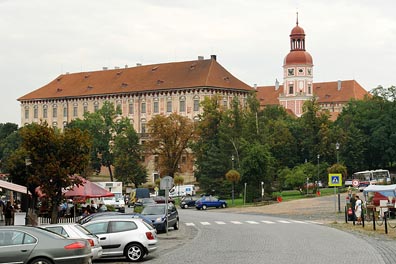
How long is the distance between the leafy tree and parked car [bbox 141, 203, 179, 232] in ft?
270

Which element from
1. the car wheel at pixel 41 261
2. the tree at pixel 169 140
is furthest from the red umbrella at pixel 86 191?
the tree at pixel 169 140

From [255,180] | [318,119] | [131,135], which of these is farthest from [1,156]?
[255,180]

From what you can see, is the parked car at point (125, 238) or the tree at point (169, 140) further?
the tree at point (169, 140)

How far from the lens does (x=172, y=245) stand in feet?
108

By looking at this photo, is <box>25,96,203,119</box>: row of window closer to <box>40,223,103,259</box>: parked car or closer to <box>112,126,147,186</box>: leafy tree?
<box>112,126,147,186</box>: leafy tree

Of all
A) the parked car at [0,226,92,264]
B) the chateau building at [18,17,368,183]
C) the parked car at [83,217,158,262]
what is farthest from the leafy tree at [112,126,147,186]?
the parked car at [0,226,92,264]

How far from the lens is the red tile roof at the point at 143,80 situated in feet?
529

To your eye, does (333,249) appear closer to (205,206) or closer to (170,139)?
(205,206)

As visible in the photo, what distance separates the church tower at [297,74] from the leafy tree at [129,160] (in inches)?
2419

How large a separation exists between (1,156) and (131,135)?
4284 centimetres

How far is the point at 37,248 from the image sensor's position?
1995 centimetres

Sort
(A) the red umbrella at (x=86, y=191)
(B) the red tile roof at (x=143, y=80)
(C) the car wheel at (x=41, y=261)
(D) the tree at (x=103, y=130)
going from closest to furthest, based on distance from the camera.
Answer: (C) the car wheel at (x=41, y=261) < (A) the red umbrella at (x=86, y=191) < (D) the tree at (x=103, y=130) < (B) the red tile roof at (x=143, y=80)

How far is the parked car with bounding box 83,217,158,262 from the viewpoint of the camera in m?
26.7

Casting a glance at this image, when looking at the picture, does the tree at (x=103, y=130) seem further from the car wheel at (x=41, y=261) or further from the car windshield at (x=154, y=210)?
the car wheel at (x=41, y=261)
